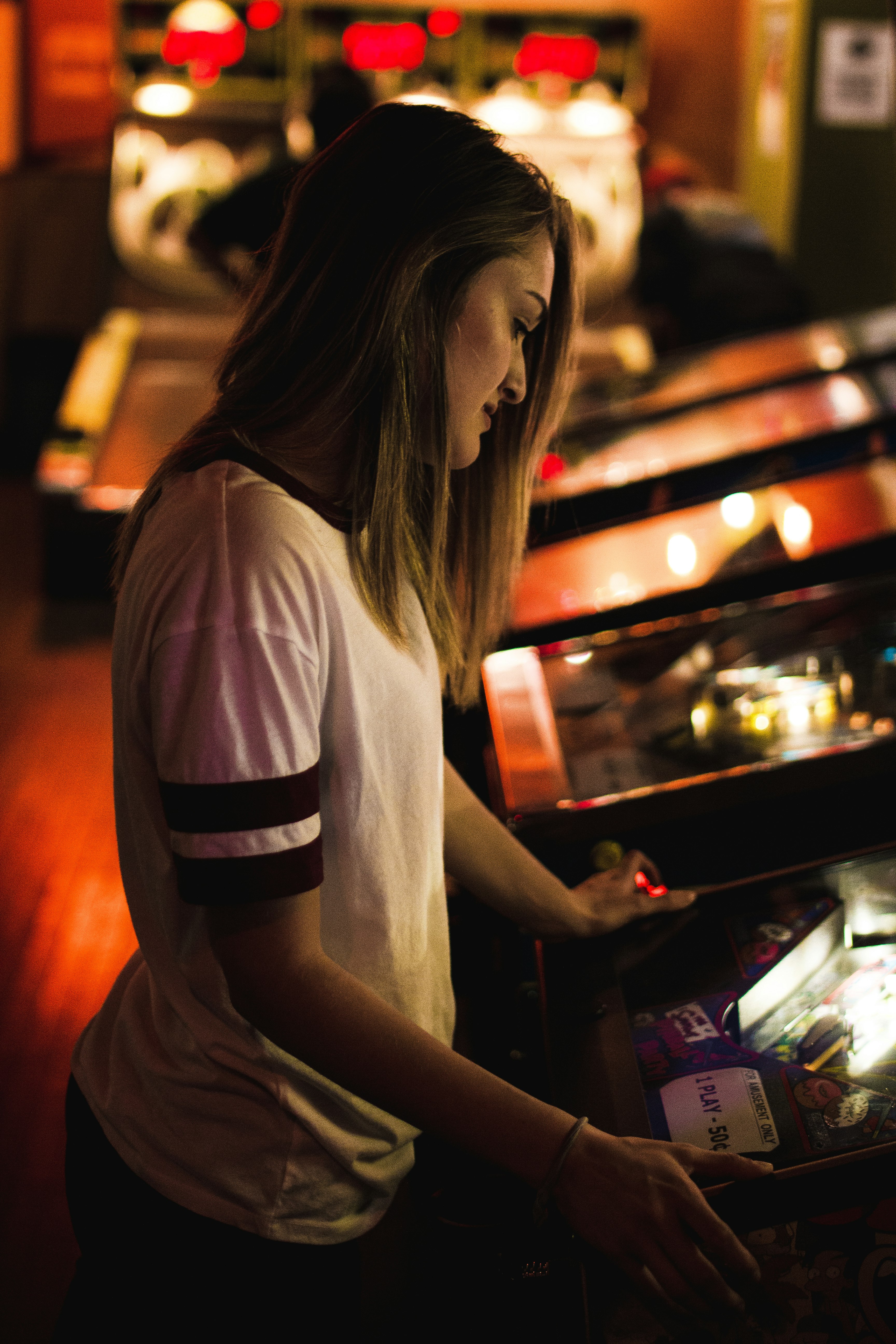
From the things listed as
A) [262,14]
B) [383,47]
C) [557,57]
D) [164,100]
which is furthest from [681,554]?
[262,14]

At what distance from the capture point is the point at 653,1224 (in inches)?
27.4

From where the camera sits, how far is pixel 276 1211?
0.81 metres

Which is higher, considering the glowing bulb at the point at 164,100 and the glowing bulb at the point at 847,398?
the glowing bulb at the point at 164,100

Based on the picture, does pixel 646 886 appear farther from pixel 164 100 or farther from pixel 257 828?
pixel 164 100

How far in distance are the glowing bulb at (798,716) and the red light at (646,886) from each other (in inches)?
20.1

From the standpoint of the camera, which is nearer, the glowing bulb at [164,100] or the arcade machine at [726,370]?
the arcade machine at [726,370]

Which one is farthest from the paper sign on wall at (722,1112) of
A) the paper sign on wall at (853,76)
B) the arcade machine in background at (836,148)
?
the paper sign on wall at (853,76)

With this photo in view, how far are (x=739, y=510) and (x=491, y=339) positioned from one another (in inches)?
67.2

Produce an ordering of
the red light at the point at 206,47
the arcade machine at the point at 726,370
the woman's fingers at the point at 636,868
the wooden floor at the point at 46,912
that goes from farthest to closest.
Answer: the red light at the point at 206,47 < the arcade machine at the point at 726,370 < the wooden floor at the point at 46,912 < the woman's fingers at the point at 636,868

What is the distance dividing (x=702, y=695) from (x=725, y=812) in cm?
45

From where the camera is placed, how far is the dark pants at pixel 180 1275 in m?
0.82

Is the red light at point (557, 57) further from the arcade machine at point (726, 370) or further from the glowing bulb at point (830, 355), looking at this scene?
the glowing bulb at point (830, 355)

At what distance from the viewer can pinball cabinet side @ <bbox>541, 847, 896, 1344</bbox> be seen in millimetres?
870

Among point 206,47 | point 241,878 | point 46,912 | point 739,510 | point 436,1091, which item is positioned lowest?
point 46,912
